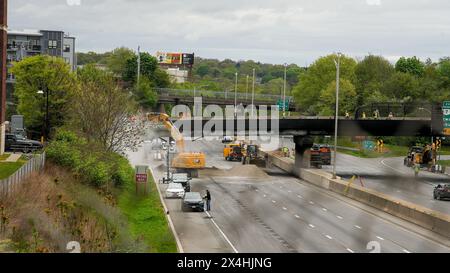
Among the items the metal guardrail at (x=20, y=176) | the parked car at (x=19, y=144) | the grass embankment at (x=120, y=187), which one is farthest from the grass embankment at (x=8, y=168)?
the parked car at (x=19, y=144)

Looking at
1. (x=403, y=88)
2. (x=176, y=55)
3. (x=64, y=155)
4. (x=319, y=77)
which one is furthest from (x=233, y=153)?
(x=64, y=155)

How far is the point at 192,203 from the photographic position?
22156 millimetres

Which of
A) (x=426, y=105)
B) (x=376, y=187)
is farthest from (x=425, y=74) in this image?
(x=376, y=187)

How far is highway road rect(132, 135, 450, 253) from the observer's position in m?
16.1

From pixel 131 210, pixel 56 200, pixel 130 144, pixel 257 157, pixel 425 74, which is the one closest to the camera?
pixel 56 200

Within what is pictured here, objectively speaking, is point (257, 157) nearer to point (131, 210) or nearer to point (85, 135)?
point (85, 135)

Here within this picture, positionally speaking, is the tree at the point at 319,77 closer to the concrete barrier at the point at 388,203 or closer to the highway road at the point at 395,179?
the highway road at the point at 395,179

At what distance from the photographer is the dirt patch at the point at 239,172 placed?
1380 inches

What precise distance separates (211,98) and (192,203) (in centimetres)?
3577

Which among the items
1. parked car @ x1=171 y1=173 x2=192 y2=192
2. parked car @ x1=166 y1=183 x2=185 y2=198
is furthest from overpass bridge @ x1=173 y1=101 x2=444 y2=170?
parked car @ x1=166 y1=183 x2=185 y2=198

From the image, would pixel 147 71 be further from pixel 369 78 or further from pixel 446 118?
pixel 369 78
